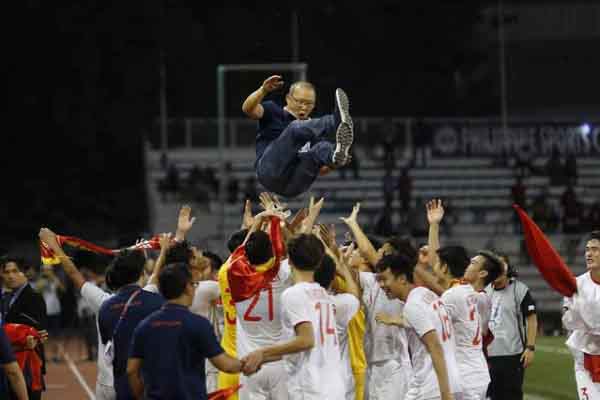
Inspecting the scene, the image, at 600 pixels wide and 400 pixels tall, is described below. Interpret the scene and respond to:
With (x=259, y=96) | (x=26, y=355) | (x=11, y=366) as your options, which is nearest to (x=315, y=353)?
(x=11, y=366)

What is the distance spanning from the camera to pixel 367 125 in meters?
41.5

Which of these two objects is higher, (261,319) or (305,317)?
(305,317)

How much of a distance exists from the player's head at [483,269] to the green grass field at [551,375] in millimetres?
7130

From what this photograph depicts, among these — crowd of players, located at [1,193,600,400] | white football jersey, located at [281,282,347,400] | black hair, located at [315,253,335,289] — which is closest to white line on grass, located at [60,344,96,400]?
crowd of players, located at [1,193,600,400]

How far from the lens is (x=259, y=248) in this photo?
10.8m

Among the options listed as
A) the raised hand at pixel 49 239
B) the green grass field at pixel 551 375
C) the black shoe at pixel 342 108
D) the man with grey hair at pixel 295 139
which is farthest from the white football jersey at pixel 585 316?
the green grass field at pixel 551 375

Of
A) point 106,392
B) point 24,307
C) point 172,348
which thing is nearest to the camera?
point 172,348

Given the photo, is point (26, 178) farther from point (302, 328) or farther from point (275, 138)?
point (302, 328)

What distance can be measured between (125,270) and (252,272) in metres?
0.99

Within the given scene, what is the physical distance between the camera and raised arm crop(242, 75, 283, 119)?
12.0 m

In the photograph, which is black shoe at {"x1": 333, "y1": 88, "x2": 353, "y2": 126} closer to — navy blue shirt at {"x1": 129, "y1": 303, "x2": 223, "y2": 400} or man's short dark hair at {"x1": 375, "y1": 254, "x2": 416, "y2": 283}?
man's short dark hair at {"x1": 375, "y1": 254, "x2": 416, "y2": 283}

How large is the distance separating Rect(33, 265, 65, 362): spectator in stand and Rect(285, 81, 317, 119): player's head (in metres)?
18.9

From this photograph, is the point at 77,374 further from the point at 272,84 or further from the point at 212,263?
the point at 272,84

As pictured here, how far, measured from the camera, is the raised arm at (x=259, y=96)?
11961 millimetres
